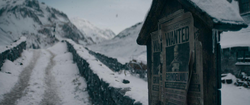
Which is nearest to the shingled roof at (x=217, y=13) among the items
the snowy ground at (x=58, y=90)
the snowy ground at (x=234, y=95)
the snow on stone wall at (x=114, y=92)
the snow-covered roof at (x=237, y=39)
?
the snow on stone wall at (x=114, y=92)

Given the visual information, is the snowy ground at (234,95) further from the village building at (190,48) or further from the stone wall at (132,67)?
the village building at (190,48)

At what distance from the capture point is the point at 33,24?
174ft

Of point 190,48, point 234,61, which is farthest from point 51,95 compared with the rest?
point 234,61

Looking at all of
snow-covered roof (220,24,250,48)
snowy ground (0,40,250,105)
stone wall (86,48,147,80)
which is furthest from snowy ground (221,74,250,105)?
stone wall (86,48,147,80)

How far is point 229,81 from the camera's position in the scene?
28.2ft

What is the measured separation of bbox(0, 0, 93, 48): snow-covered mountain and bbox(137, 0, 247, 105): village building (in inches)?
1769

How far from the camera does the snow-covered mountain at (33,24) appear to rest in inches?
1695

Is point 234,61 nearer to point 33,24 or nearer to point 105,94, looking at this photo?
point 105,94

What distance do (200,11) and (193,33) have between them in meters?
0.23

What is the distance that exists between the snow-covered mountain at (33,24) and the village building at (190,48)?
44.9 meters

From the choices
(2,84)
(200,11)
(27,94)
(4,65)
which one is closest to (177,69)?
(200,11)

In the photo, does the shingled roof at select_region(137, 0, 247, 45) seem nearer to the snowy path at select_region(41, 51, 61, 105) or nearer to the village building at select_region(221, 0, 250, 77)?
the snowy path at select_region(41, 51, 61, 105)

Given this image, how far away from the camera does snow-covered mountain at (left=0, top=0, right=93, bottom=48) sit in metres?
43.1

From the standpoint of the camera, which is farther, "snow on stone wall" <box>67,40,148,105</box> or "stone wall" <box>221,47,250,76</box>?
"stone wall" <box>221,47,250,76</box>
